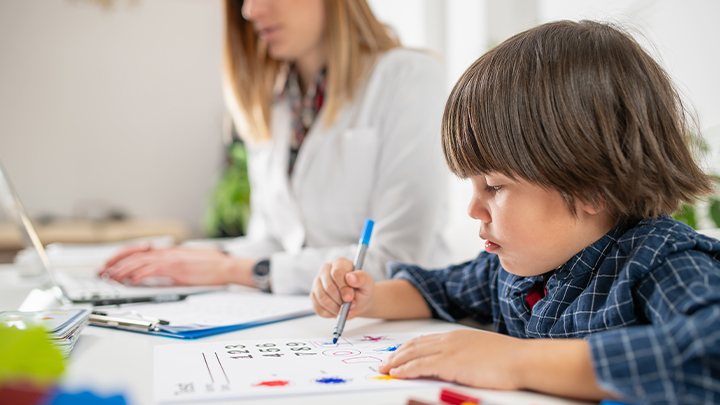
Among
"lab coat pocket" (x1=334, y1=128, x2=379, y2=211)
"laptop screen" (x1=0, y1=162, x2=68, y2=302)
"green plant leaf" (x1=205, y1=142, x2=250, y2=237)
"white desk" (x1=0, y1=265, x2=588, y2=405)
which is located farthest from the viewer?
"green plant leaf" (x1=205, y1=142, x2=250, y2=237)

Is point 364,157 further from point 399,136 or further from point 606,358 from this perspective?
point 606,358

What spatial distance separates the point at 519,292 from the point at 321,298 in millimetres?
262

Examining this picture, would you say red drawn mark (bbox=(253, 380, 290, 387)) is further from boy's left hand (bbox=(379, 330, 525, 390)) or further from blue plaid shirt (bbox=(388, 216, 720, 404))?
blue plaid shirt (bbox=(388, 216, 720, 404))

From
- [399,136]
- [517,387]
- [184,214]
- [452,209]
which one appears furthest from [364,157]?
[184,214]

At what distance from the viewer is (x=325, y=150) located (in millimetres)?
1196

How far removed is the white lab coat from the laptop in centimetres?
19

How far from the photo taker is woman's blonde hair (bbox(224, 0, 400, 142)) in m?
1.21

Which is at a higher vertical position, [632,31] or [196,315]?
[632,31]

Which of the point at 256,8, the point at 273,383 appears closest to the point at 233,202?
the point at 256,8

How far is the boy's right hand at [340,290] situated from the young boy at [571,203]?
0.02m

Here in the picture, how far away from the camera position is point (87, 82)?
11.1 feet

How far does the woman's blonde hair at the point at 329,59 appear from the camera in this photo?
3.98 ft

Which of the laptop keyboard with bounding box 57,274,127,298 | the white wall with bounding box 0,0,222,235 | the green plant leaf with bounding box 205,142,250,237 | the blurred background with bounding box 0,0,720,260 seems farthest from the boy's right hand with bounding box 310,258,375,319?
the white wall with bounding box 0,0,222,235

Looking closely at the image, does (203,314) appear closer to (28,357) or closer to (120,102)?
(28,357)
